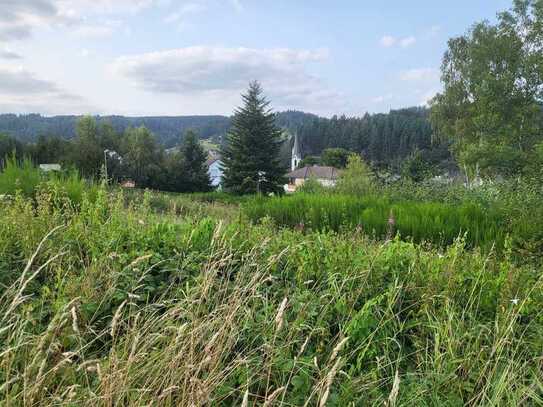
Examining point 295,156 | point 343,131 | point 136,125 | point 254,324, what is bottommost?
point 295,156

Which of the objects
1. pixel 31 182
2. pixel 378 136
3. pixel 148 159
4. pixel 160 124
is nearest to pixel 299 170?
pixel 378 136

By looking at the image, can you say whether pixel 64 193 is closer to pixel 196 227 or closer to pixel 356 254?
pixel 196 227

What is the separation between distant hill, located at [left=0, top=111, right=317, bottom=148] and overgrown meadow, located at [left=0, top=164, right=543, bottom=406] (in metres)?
96.8

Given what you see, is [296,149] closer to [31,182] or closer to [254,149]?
[254,149]

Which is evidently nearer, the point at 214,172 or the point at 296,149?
the point at 214,172

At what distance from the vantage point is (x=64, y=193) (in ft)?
16.6

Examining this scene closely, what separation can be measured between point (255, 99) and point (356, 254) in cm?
3382

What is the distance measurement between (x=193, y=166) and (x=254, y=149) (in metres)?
17.9

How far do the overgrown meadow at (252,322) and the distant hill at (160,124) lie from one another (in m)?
96.8

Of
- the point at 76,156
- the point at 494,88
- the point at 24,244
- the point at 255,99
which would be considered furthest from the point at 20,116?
the point at 24,244

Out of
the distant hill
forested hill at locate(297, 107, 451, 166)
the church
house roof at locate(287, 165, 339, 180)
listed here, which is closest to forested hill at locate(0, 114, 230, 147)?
the distant hill

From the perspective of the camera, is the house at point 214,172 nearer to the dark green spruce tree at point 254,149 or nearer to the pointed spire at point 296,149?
the dark green spruce tree at point 254,149

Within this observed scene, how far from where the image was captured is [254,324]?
212 cm

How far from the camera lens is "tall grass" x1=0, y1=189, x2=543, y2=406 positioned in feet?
5.27
